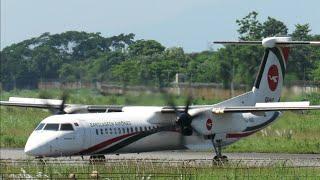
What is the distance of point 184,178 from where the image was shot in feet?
74.9

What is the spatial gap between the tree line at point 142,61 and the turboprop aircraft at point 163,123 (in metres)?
1.38

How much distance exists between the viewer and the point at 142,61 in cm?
4938

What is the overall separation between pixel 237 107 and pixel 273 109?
206 centimetres

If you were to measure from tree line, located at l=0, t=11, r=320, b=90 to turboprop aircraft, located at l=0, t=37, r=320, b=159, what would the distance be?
4.53ft

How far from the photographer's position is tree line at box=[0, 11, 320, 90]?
3859 centimetres

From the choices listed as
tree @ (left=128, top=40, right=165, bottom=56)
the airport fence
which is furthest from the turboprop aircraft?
tree @ (left=128, top=40, right=165, bottom=56)

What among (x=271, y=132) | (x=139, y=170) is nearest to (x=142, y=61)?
(x=271, y=132)

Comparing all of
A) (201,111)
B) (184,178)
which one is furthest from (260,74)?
(184,178)

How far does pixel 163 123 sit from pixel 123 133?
250 centimetres

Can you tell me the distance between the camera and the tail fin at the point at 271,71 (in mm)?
40438

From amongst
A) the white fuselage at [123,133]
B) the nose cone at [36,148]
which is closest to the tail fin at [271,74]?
the white fuselage at [123,133]

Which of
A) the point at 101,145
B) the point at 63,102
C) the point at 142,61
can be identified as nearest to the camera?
the point at 101,145

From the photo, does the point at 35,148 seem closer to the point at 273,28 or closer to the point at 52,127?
the point at 52,127

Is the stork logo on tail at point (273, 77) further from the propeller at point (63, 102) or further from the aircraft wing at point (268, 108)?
the propeller at point (63, 102)
